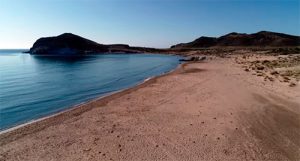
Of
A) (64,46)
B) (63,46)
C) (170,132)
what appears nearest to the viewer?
(170,132)

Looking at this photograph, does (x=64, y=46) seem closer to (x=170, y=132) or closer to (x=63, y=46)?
(x=63, y=46)

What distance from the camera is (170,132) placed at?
Result: 10.2 m

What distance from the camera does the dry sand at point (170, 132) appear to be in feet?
27.6

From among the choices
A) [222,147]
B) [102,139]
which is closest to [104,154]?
[102,139]

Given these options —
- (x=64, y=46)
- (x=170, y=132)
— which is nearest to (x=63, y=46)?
(x=64, y=46)

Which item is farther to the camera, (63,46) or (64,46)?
(64,46)

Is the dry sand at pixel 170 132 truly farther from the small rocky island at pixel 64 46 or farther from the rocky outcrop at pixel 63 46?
the rocky outcrop at pixel 63 46

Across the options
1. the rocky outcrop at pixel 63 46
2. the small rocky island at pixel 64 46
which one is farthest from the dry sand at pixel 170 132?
the rocky outcrop at pixel 63 46

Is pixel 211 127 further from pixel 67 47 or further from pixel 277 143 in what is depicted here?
pixel 67 47

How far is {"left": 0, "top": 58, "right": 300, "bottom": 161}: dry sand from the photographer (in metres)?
8.40

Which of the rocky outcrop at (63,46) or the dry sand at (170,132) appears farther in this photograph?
the rocky outcrop at (63,46)

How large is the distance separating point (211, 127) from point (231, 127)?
91 cm

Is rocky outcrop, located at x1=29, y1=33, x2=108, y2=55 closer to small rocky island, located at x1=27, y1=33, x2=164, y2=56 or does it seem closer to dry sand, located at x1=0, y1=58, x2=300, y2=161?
small rocky island, located at x1=27, y1=33, x2=164, y2=56

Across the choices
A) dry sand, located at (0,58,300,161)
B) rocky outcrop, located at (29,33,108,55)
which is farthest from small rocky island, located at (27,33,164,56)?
dry sand, located at (0,58,300,161)
